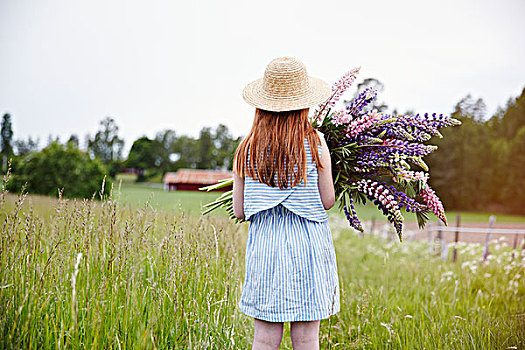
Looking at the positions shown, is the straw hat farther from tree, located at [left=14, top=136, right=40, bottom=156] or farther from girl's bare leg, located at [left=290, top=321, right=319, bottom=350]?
tree, located at [left=14, top=136, right=40, bottom=156]

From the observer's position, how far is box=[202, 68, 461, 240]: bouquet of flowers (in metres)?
2.32

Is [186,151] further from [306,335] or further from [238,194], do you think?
[306,335]

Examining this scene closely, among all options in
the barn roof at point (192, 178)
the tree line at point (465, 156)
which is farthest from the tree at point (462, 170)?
the barn roof at point (192, 178)

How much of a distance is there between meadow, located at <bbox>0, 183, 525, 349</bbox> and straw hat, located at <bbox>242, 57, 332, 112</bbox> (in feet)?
3.04

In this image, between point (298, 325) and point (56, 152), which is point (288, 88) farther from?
point (56, 152)

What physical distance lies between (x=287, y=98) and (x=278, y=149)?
0.28 m

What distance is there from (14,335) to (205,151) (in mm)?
18876

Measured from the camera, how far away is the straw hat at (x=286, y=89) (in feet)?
6.47

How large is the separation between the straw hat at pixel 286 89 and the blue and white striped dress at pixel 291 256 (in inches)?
9.3

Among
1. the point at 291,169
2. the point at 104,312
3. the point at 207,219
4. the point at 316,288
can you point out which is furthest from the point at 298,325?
the point at 207,219

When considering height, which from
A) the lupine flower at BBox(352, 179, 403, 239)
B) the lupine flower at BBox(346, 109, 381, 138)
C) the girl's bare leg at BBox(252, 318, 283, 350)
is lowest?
the girl's bare leg at BBox(252, 318, 283, 350)

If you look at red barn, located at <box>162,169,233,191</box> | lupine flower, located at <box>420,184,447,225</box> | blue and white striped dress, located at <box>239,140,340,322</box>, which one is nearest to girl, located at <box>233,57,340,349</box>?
blue and white striped dress, located at <box>239,140,340,322</box>

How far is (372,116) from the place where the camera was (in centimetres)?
238

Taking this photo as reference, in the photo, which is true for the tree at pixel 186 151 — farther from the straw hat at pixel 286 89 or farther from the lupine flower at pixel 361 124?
the straw hat at pixel 286 89
